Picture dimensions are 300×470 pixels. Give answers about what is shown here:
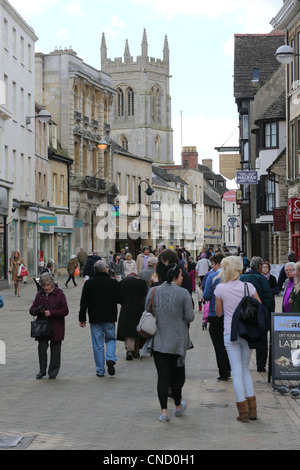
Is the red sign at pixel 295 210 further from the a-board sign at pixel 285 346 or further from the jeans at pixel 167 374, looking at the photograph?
the jeans at pixel 167 374

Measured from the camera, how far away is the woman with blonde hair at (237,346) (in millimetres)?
9852

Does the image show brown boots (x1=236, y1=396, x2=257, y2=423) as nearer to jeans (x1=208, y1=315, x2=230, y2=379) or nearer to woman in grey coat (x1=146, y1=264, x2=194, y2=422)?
woman in grey coat (x1=146, y1=264, x2=194, y2=422)

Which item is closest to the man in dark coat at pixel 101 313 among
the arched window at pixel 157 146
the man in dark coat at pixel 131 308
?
the man in dark coat at pixel 131 308

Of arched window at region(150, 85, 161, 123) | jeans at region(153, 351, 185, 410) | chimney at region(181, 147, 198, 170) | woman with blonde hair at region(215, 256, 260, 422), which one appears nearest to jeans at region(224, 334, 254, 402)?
woman with blonde hair at region(215, 256, 260, 422)

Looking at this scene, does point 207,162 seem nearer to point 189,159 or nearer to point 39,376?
point 189,159

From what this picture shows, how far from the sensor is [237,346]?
392 inches

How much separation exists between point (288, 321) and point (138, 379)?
2578 millimetres

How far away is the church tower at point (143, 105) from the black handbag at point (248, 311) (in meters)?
121

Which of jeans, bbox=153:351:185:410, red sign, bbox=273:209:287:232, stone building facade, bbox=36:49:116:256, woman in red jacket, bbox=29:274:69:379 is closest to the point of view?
jeans, bbox=153:351:185:410

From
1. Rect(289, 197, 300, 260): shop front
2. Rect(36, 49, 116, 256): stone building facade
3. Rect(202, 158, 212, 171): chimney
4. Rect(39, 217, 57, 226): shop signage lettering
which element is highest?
Rect(202, 158, 212, 171): chimney

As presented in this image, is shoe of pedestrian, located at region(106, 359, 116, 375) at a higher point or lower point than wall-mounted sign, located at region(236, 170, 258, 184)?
lower

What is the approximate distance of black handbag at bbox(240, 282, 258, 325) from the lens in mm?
9875

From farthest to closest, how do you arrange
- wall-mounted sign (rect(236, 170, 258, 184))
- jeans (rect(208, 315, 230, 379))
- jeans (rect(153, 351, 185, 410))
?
wall-mounted sign (rect(236, 170, 258, 184)), jeans (rect(208, 315, 230, 379)), jeans (rect(153, 351, 185, 410))

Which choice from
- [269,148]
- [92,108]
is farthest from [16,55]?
[92,108]
